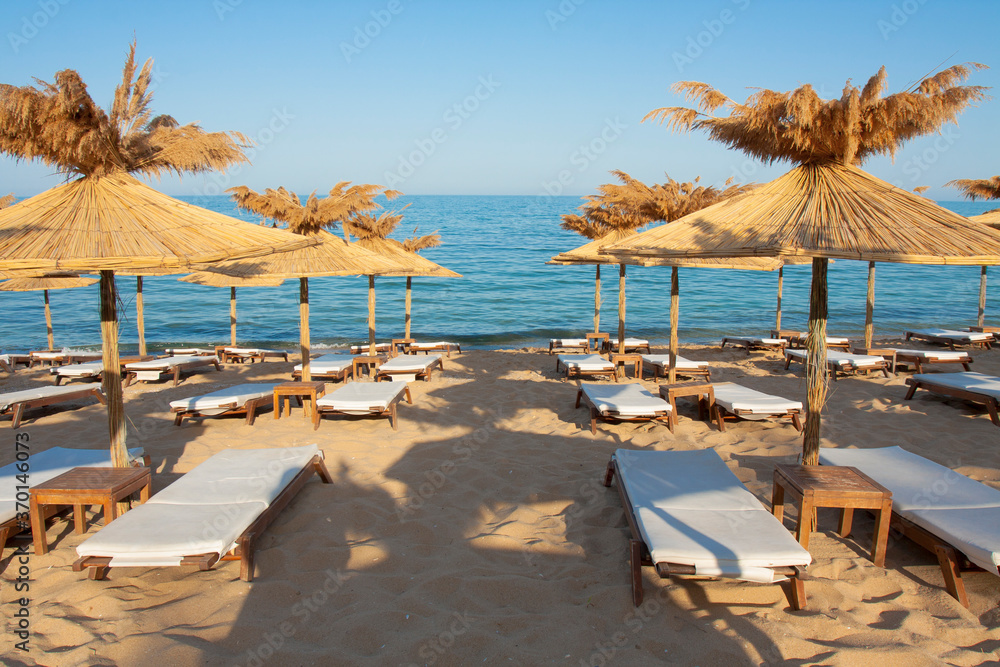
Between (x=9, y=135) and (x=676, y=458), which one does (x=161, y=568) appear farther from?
(x=676, y=458)

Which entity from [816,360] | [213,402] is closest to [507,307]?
[213,402]

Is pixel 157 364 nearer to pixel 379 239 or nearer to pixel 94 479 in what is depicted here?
pixel 379 239

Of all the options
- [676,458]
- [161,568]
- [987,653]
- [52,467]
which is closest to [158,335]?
[52,467]

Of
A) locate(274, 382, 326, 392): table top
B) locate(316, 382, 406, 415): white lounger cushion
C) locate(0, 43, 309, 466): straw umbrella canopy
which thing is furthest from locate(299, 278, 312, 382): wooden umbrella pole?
locate(0, 43, 309, 466): straw umbrella canopy

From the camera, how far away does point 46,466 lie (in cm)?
418

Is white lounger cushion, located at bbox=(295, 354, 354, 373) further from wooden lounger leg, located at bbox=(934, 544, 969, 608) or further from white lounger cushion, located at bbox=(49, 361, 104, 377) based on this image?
wooden lounger leg, located at bbox=(934, 544, 969, 608)

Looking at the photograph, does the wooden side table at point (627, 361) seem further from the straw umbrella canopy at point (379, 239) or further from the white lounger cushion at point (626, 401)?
the straw umbrella canopy at point (379, 239)

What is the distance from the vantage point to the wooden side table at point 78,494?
3436mm

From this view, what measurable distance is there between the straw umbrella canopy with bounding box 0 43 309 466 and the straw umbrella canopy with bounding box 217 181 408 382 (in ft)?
7.37

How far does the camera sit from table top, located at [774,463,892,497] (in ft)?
10.7

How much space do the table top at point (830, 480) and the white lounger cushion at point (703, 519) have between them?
10.9 inches

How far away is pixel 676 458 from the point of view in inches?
170

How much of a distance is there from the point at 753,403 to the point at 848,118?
126 inches

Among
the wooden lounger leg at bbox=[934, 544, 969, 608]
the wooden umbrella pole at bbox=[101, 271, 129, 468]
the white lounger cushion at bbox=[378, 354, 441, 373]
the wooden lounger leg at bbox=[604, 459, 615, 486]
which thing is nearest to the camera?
the wooden lounger leg at bbox=[934, 544, 969, 608]
